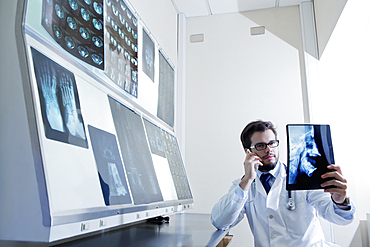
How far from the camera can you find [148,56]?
2.05 metres

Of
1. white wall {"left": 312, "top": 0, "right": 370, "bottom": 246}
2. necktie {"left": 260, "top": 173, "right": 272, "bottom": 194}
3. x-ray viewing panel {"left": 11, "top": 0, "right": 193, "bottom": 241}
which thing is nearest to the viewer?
A: x-ray viewing panel {"left": 11, "top": 0, "right": 193, "bottom": 241}

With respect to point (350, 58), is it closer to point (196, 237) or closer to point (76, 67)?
point (196, 237)

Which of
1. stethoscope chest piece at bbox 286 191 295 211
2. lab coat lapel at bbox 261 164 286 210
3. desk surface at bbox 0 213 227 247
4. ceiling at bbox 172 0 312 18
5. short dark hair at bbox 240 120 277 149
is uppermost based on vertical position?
ceiling at bbox 172 0 312 18

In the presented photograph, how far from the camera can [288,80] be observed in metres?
2.90

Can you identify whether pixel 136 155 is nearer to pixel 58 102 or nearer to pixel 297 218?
pixel 58 102

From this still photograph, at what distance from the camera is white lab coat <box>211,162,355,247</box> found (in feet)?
5.40

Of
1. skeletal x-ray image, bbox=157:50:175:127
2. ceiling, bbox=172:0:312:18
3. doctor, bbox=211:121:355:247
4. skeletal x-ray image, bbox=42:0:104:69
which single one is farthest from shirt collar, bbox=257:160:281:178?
ceiling, bbox=172:0:312:18

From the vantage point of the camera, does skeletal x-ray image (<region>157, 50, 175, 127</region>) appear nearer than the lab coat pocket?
No

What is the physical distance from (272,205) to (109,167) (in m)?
1.04

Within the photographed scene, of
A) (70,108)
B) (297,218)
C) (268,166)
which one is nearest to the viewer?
(70,108)

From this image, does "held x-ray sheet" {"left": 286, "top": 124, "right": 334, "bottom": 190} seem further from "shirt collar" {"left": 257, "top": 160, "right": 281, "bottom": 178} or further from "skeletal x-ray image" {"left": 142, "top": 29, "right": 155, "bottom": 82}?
"skeletal x-ray image" {"left": 142, "top": 29, "right": 155, "bottom": 82}

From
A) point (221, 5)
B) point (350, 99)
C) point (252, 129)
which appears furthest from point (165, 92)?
point (350, 99)

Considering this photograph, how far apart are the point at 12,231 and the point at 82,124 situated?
0.42 metres

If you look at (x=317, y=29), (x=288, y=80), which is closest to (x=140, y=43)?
(x=288, y=80)
